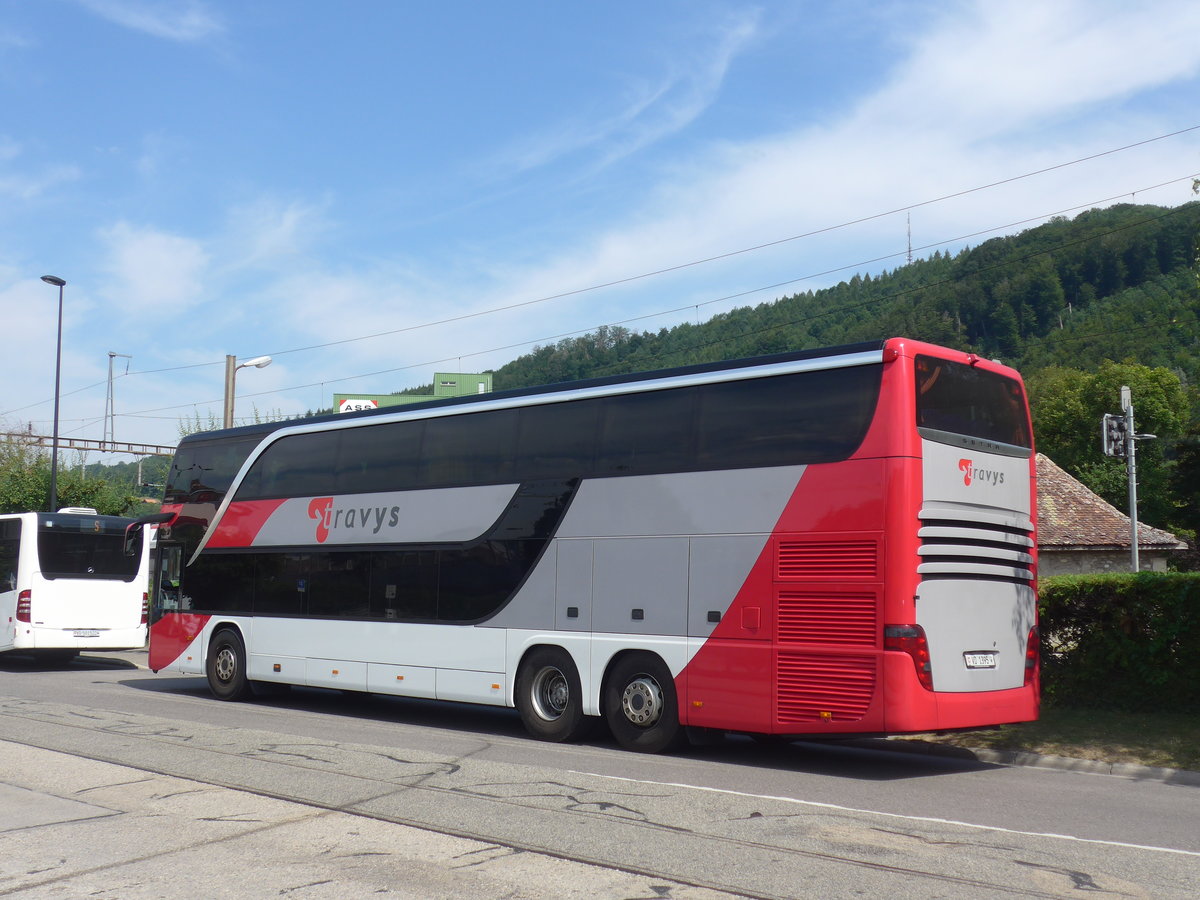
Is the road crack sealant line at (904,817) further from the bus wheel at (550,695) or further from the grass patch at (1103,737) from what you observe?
the grass patch at (1103,737)

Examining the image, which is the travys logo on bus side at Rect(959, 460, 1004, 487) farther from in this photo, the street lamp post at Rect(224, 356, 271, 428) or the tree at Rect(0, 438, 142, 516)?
the tree at Rect(0, 438, 142, 516)

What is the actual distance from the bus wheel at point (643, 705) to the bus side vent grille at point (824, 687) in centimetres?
146

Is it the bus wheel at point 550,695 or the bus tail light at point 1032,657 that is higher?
the bus tail light at point 1032,657

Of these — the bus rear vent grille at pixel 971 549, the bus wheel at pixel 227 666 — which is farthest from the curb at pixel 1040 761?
the bus wheel at pixel 227 666

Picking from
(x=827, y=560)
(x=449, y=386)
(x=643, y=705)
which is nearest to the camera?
(x=827, y=560)

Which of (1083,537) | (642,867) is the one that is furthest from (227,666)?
(1083,537)

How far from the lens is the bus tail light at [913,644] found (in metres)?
11.0

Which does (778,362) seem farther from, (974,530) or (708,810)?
(708,810)

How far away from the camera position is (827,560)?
11.6 meters

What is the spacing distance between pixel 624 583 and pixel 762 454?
2.28 m

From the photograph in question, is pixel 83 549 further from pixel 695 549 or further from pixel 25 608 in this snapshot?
Result: pixel 695 549

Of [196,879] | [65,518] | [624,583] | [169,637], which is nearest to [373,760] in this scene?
[624,583]

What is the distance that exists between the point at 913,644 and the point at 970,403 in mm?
2586

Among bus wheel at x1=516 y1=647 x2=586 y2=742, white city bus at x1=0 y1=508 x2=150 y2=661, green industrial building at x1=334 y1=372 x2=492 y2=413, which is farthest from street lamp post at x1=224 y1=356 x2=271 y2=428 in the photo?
green industrial building at x1=334 y1=372 x2=492 y2=413
